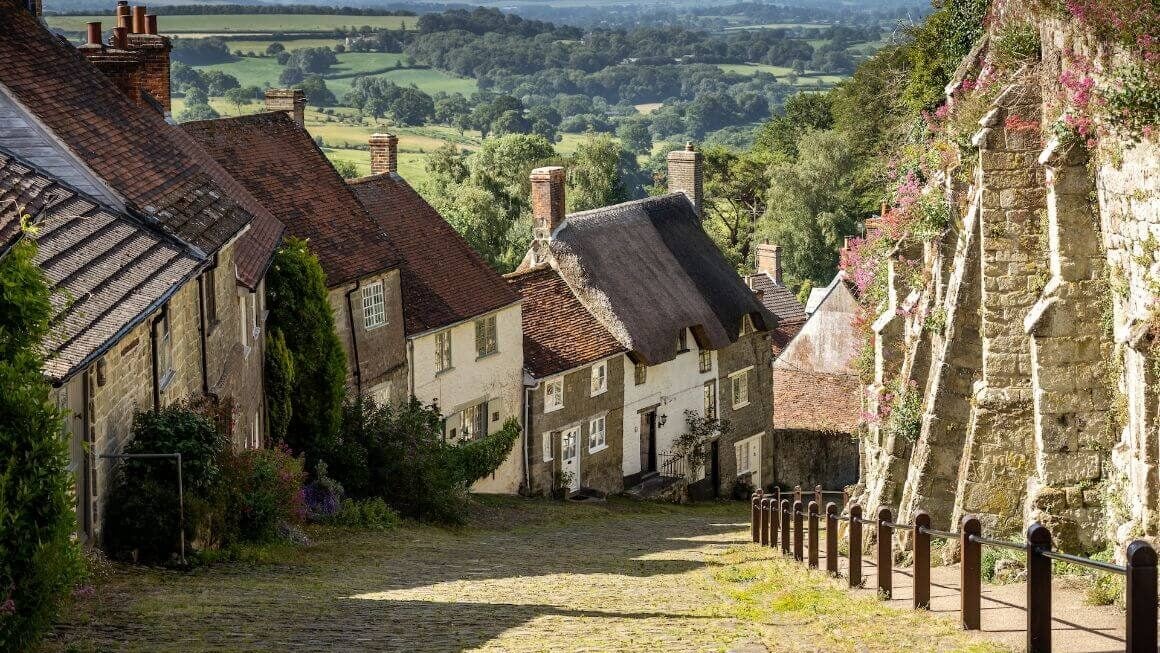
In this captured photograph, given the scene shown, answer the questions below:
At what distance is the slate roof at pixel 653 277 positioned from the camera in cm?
3888

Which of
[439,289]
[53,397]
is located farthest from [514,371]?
[53,397]

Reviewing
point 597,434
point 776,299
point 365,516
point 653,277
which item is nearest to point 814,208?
point 776,299

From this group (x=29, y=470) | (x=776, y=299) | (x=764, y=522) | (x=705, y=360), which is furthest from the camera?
(x=776, y=299)

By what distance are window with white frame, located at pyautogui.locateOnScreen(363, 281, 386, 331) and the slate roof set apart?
8.78 metres

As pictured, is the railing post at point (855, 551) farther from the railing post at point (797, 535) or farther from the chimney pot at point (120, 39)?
the chimney pot at point (120, 39)

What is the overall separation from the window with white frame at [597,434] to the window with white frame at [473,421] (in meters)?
3.63

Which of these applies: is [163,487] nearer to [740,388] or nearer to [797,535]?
[797,535]

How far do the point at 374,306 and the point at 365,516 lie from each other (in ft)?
26.3

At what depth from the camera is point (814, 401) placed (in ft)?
153

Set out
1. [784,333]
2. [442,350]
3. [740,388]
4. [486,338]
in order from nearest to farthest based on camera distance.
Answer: [442,350]
[486,338]
[740,388]
[784,333]

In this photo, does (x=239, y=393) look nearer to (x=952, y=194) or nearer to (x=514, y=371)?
(x=952, y=194)

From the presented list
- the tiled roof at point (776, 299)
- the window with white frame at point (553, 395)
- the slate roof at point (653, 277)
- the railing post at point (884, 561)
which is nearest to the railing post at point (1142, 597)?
the railing post at point (884, 561)

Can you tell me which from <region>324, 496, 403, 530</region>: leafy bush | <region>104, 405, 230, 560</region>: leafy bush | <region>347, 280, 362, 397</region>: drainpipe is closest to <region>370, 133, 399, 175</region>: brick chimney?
<region>347, 280, 362, 397</region>: drainpipe

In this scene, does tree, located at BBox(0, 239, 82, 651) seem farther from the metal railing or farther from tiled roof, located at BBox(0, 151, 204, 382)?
the metal railing
